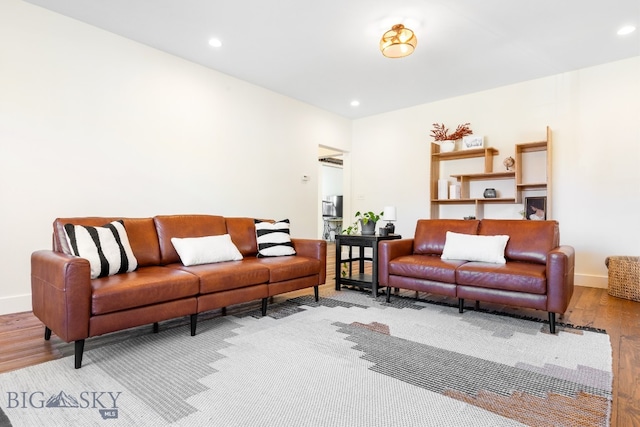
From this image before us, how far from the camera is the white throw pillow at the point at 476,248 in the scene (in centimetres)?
319

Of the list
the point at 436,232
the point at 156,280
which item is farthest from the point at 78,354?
the point at 436,232

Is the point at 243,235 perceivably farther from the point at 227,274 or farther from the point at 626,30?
the point at 626,30

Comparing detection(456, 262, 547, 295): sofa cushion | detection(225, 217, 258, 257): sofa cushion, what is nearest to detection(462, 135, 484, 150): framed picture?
detection(456, 262, 547, 295): sofa cushion

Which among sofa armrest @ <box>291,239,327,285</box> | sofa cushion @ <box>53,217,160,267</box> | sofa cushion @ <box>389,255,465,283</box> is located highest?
sofa cushion @ <box>53,217,160,267</box>

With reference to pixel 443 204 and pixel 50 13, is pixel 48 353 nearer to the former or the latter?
pixel 50 13

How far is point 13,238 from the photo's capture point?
297cm

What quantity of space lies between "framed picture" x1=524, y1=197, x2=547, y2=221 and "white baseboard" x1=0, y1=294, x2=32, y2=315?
225 inches

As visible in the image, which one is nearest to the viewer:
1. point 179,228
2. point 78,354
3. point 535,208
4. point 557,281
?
point 78,354

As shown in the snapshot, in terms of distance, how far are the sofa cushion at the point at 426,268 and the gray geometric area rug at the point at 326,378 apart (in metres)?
0.49

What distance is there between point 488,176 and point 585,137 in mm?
1195

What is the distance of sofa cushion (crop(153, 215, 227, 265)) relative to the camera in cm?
303

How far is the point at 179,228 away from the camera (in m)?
3.15

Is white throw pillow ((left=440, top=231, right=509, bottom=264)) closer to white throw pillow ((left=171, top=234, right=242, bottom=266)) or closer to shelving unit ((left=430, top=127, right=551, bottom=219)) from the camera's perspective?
shelving unit ((left=430, top=127, right=551, bottom=219))

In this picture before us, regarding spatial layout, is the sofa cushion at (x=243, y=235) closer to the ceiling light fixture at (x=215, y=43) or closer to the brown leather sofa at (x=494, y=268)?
the brown leather sofa at (x=494, y=268)
